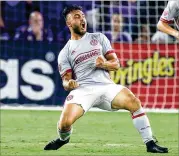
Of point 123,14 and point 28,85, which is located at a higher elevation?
point 123,14

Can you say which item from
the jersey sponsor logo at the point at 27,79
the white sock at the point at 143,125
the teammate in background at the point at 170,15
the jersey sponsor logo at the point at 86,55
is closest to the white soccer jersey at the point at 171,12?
the teammate in background at the point at 170,15

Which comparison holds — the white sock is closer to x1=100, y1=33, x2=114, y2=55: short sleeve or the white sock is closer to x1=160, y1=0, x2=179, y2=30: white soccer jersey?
x1=100, y1=33, x2=114, y2=55: short sleeve

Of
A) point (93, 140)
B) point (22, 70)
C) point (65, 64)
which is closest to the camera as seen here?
point (65, 64)

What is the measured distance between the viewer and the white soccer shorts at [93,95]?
1001 centimetres

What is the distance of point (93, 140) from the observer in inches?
454

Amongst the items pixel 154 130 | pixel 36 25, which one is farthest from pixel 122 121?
pixel 36 25

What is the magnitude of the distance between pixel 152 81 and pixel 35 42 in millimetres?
2575

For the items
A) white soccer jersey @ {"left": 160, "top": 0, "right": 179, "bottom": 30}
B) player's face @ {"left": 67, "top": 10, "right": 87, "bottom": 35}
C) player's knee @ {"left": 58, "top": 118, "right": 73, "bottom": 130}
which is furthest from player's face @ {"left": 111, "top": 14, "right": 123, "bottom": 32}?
player's knee @ {"left": 58, "top": 118, "right": 73, "bottom": 130}

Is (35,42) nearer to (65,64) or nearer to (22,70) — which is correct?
(22,70)

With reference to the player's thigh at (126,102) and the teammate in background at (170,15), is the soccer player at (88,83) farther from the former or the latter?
the teammate in background at (170,15)

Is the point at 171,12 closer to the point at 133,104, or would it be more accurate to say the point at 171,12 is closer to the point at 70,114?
the point at 133,104

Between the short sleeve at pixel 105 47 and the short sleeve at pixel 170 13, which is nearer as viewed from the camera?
→ the short sleeve at pixel 105 47

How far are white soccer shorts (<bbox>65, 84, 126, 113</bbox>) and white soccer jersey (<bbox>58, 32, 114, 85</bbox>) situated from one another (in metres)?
0.08

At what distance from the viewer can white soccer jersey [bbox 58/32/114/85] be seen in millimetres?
10109
